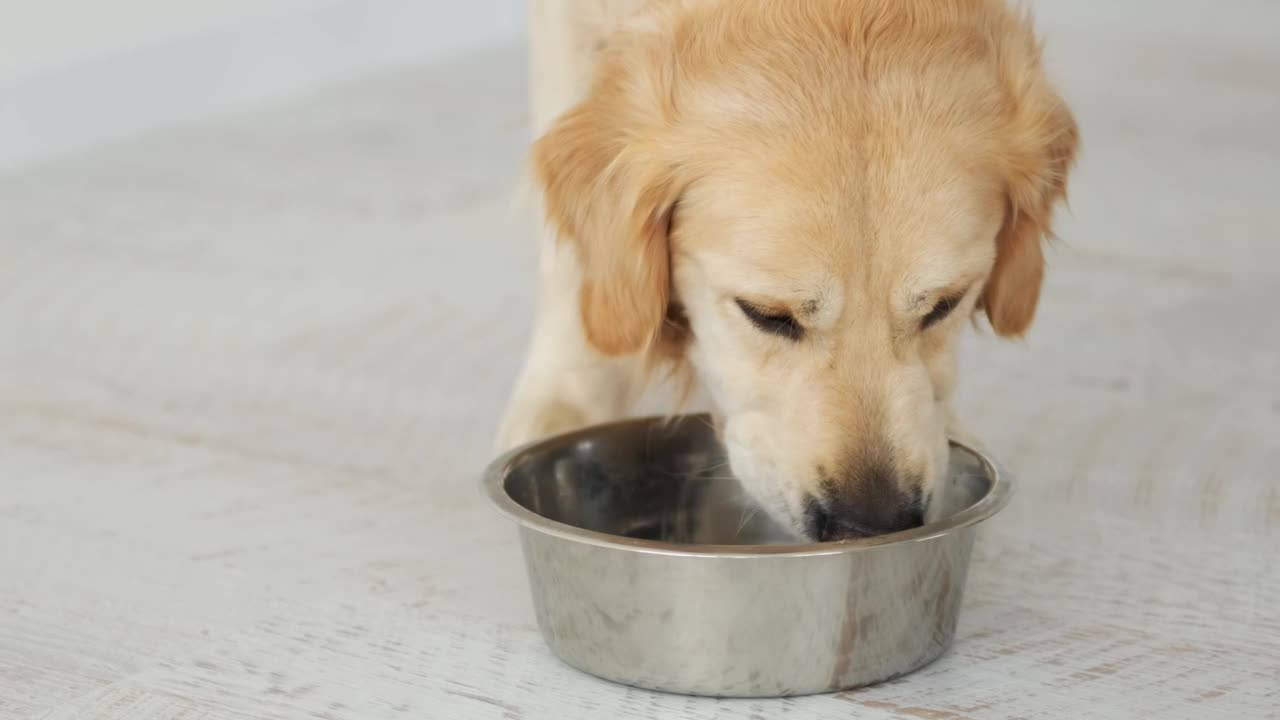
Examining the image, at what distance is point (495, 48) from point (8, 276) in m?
3.33

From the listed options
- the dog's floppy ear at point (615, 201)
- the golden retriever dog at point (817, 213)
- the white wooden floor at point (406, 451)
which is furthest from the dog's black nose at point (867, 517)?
the dog's floppy ear at point (615, 201)

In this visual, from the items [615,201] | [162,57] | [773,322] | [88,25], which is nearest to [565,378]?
[615,201]

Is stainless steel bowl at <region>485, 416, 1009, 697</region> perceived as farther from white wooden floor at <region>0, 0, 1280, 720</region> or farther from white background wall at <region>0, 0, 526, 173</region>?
white background wall at <region>0, 0, 526, 173</region>

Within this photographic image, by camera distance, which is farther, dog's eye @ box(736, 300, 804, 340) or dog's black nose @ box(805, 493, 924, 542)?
dog's eye @ box(736, 300, 804, 340)

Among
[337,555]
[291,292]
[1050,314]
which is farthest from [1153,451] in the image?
[291,292]

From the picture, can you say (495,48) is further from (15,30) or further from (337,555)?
(337,555)

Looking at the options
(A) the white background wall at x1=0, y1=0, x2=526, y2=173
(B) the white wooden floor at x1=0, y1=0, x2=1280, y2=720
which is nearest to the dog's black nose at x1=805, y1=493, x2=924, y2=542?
(B) the white wooden floor at x1=0, y1=0, x2=1280, y2=720

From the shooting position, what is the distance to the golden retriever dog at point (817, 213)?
184cm

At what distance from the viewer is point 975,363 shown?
117 inches

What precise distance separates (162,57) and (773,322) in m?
3.55

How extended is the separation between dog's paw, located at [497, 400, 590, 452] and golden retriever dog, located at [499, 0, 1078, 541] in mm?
283

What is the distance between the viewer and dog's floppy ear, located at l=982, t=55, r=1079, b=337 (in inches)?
79.1

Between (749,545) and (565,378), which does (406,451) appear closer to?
(565,378)

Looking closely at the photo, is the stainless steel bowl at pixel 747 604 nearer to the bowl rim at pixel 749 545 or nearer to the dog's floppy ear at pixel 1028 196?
the bowl rim at pixel 749 545
